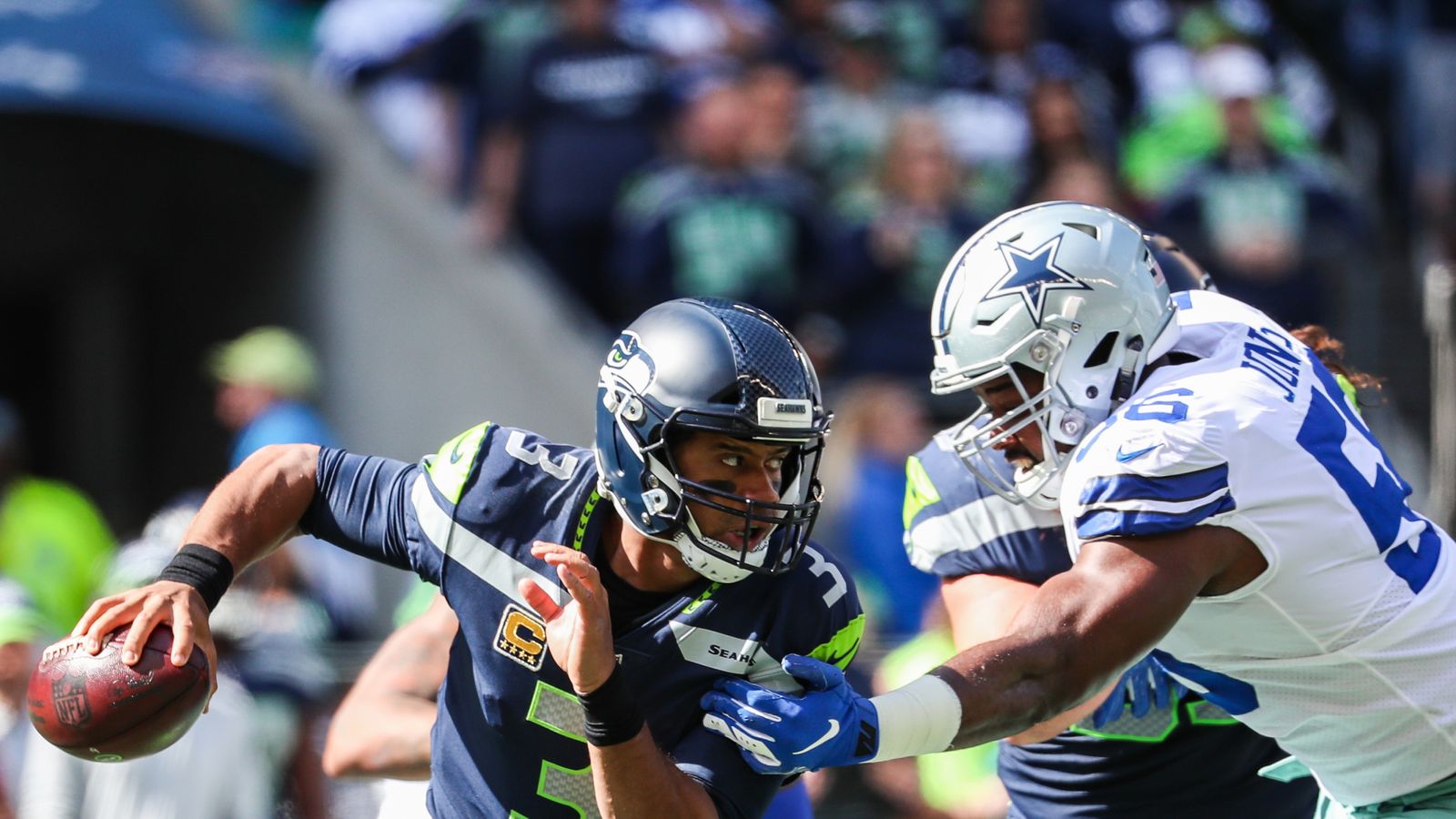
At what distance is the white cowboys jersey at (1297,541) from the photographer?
2.86 meters

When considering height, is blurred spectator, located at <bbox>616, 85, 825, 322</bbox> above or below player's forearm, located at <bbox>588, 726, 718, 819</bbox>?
below

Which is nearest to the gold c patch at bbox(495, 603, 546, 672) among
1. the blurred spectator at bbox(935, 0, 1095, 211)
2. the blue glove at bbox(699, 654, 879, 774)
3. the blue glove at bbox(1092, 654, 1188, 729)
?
the blue glove at bbox(699, 654, 879, 774)

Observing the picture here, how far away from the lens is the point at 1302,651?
3027 millimetres

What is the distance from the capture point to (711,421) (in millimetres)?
3084

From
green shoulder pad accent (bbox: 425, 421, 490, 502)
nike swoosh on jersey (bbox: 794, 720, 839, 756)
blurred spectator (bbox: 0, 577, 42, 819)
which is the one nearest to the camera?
nike swoosh on jersey (bbox: 794, 720, 839, 756)

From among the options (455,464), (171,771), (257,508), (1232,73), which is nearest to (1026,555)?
(455,464)

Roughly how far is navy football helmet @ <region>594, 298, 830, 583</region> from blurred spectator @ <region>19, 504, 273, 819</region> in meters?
3.10

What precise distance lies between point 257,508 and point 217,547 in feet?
0.35

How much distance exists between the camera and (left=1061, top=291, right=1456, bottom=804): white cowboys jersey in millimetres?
2855

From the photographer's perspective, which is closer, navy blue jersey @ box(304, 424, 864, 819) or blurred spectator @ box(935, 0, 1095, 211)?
navy blue jersey @ box(304, 424, 864, 819)

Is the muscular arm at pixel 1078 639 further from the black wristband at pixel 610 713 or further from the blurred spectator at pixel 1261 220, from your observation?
the blurred spectator at pixel 1261 220

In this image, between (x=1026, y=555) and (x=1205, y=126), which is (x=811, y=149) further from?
(x=1026, y=555)

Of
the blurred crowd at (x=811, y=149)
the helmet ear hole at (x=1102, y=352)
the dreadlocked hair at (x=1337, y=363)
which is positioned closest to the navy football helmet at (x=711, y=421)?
the helmet ear hole at (x=1102, y=352)

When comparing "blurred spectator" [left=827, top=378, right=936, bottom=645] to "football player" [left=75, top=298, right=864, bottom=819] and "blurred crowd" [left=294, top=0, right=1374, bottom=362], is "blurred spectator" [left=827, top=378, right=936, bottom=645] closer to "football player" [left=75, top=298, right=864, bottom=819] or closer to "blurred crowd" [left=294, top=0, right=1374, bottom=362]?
"blurred crowd" [left=294, top=0, right=1374, bottom=362]
